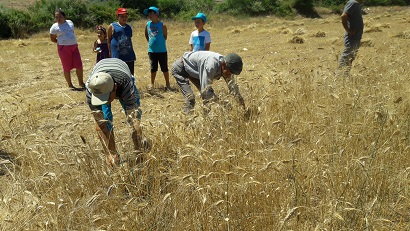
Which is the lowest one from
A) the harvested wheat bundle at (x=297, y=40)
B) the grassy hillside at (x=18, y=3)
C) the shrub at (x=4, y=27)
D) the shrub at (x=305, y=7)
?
the shrub at (x=305, y=7)

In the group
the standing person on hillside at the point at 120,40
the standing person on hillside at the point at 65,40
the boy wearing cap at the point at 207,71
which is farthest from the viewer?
the standing person on hillside at the point at 65,40

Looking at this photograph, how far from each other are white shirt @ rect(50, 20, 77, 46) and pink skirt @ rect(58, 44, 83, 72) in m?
0.09

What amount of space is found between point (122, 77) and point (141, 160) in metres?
0.76

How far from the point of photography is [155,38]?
6184 mm

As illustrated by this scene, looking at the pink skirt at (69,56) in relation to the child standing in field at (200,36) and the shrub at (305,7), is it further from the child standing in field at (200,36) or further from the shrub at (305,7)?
the shrub at (305,7)

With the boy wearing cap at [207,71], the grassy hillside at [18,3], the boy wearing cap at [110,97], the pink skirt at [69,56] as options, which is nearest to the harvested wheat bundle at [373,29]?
the pink skirt at [69,56]

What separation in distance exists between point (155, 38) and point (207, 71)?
2.81 m

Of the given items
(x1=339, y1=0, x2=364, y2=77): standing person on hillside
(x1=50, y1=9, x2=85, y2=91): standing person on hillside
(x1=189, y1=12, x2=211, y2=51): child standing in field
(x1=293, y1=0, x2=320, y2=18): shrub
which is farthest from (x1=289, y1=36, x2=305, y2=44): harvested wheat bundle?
(x1=293, y1=0, x2=320, y2=18): shrub

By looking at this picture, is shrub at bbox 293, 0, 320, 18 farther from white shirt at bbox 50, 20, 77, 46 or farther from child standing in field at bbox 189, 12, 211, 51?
child standing in field at bbox 189, 12, 211, 51

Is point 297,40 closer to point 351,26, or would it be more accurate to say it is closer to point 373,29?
point 373,29

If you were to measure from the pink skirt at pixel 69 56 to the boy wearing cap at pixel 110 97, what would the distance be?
3.89m

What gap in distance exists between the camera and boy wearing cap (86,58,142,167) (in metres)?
2.66

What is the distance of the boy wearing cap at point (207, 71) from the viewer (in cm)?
342

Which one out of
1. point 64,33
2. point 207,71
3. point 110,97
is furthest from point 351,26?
point 64,33
